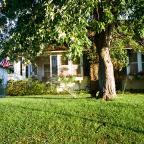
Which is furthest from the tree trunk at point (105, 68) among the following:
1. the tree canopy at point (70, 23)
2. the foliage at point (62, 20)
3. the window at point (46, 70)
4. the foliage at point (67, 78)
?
the window at point (46, 70)

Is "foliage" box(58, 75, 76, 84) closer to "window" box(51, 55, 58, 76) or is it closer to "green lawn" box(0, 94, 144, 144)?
"window" box(51, 55, 58, 76)

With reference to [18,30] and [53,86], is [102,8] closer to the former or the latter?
[18,30]

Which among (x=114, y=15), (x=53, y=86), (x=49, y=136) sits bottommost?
(x=49, y=136)

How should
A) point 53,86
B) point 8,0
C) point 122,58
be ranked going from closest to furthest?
point 8,0
point 122,58
point 53,86

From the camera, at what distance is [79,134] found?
658 inches

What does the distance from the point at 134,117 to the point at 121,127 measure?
1.06 m

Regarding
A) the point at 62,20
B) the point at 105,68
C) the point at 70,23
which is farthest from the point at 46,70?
the point at 62,20

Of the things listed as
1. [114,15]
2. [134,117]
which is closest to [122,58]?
[114,15]

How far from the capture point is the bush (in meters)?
34.2

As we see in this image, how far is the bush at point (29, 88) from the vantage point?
34.2m

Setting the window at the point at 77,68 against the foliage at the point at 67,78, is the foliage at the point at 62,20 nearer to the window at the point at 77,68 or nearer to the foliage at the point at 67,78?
the foliage at the point at 67,78

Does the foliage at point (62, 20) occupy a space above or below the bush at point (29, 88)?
above

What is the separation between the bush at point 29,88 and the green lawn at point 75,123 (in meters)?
13.4

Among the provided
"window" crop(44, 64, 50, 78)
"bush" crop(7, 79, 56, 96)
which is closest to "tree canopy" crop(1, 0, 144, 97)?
"bush" crop(7, 79, 56, 96)
